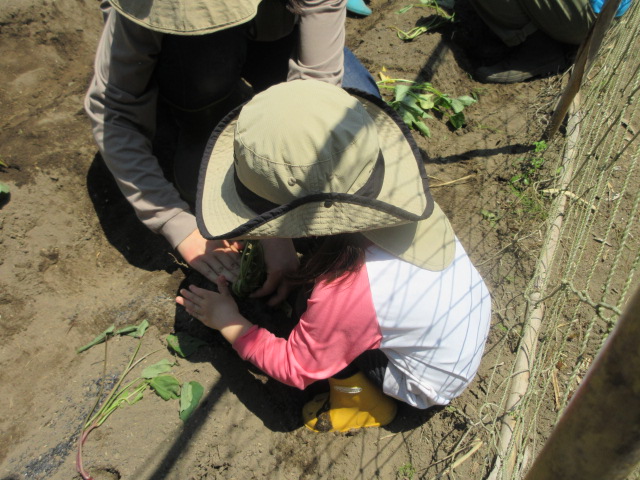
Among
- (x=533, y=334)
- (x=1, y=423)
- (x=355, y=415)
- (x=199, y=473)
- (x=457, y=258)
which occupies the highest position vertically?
(x=457, y=258)

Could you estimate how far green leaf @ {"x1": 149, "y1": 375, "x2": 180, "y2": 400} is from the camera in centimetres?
204

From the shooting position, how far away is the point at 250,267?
86.0 inches

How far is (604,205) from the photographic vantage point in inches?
111

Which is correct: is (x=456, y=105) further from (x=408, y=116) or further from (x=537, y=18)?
(x=537, y=18)

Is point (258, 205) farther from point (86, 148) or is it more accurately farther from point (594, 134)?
point (594, 134)

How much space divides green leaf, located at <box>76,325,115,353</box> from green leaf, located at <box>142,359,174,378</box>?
24 cm

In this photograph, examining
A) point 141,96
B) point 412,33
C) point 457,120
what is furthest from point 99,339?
point 412,33

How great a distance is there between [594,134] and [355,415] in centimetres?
208

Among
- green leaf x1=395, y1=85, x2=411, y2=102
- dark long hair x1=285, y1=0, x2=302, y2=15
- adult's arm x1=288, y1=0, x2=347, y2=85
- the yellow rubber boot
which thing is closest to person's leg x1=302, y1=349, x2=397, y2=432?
the yellow rubber boot

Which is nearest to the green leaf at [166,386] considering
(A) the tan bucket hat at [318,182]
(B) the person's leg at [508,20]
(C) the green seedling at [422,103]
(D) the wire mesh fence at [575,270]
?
(A) the tan bucket hat at [318,182]

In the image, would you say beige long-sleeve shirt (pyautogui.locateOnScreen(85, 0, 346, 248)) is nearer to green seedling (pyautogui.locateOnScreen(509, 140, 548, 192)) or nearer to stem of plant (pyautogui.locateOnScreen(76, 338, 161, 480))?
stem of plant (pyautogui.locateOnScreen(76, 338, 161, 480))

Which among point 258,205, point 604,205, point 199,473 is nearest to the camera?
point 258,205

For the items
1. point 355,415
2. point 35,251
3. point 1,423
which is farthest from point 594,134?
point 1,423

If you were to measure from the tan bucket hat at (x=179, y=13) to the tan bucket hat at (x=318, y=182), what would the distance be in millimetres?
408
